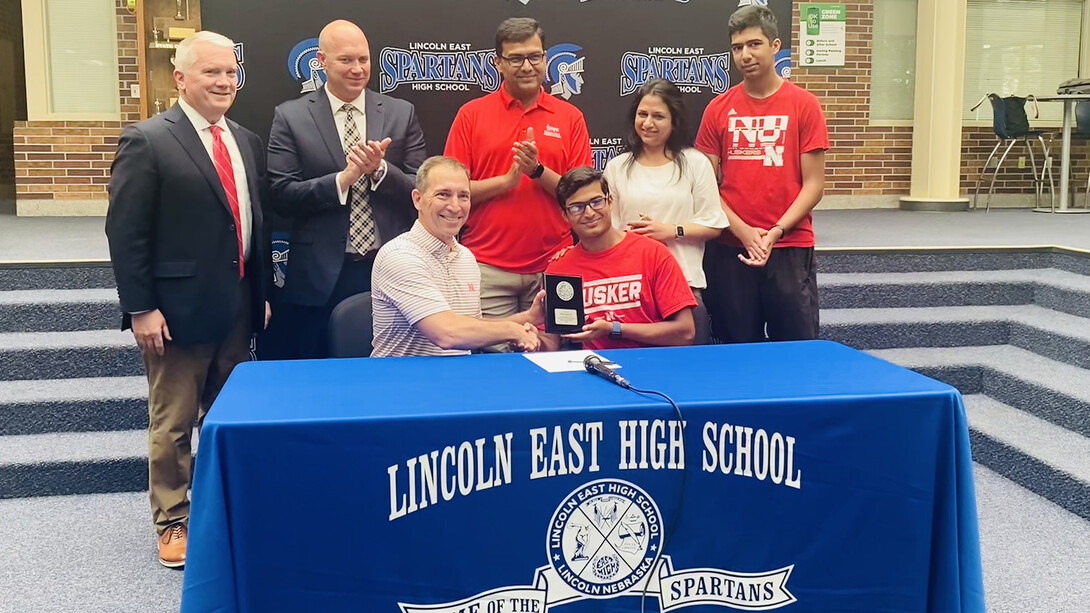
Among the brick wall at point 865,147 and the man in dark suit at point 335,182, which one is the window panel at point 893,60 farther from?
the man in dark suit at point 335,182

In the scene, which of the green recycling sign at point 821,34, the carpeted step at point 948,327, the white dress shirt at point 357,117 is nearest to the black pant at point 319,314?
the white dress shirt at point 357,117

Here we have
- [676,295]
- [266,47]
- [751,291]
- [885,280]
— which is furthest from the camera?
[885,280]

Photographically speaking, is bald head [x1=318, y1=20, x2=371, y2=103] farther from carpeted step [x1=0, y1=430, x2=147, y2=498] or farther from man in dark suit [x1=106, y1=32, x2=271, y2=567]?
carpeted step [x1=0, y1=430, x2=147, y2=498]

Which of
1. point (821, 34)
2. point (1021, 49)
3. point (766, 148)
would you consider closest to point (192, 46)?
point (766, 148)

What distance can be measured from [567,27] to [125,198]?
229 centimetres

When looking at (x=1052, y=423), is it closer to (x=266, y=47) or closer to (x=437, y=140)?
(x=437, y=140)

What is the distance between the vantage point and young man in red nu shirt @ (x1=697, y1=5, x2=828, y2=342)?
10.7 ft

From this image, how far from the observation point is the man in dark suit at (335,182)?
3225 millimetres

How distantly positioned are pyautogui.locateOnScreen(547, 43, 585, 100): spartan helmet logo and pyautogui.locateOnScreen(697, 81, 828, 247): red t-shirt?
1.23 m

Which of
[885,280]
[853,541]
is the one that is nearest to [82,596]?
[853,541]

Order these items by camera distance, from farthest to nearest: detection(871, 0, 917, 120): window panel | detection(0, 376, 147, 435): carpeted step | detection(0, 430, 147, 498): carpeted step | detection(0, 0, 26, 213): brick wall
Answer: detection(0, 0, 26, 213): brick wall < detection(871, 0, 917, 120): window panel < detection(0, 376, 147, 435): carpeted step < detection(0, 430, 147, 498): carpeted step

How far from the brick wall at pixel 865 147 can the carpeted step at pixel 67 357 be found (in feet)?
20.1

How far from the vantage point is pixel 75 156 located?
25.7 ft

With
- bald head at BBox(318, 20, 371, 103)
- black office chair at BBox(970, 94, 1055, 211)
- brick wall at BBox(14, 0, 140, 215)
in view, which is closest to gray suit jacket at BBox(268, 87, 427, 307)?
bald head at BBox(318, 20, 371, 103)
